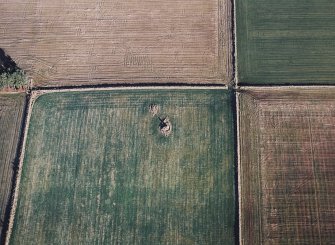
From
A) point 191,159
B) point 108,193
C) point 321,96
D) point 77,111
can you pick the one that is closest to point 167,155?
point 191,159

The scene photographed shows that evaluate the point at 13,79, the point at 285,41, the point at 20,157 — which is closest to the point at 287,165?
the point at 285,41

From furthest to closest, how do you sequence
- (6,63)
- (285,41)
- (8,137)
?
(285,41)
(6,63)
(8,137)

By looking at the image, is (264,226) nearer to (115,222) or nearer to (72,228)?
(115,222)

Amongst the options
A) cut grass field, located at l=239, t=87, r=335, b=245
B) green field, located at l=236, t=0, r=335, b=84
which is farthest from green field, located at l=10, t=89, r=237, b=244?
green field, located at l=236, t=0, r=335, b=84

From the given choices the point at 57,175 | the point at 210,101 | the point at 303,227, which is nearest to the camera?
the point at 303,227

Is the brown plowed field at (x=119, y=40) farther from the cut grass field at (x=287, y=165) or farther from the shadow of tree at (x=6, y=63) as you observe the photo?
the cut grass field at (x=287, y=165)

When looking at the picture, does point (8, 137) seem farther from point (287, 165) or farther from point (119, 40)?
point (287, 165)
